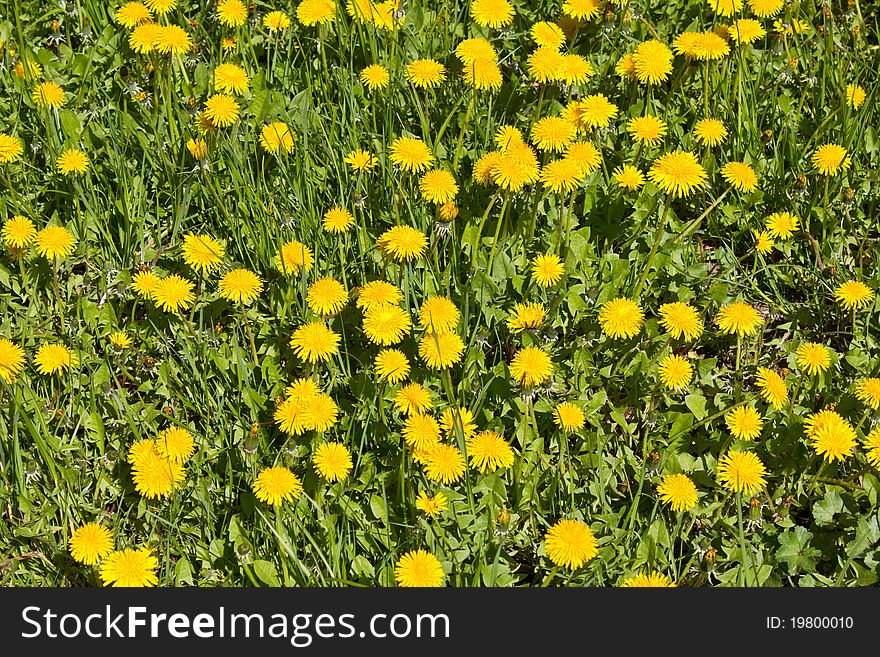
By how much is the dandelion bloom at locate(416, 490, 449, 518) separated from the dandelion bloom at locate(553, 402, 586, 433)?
0.39 metres

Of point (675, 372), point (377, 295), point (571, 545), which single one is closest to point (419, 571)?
point (571, 545)

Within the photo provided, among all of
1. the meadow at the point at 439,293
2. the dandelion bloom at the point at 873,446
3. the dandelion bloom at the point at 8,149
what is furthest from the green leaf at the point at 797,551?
the dandelion bloom at the point at 8,149

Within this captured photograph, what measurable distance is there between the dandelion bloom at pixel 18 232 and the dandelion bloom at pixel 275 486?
3.68 feet

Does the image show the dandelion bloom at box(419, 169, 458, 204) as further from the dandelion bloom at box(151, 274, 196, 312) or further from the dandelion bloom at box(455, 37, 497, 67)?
the dandelion bloom at box(151, 274, 196, 312)

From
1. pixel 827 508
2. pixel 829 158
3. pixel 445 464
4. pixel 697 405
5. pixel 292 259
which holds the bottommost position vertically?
pixel 827 508

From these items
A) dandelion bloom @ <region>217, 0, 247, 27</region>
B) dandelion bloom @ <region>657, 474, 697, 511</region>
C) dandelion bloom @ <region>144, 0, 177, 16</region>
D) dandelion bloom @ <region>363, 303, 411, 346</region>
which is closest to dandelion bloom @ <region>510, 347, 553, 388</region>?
dandelion bloom @ <region>363, 303, 411, 346</region>

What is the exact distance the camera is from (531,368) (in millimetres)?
2641

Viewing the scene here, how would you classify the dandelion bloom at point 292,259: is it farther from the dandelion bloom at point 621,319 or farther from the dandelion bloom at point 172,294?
the dandelion bloom at point 621,319

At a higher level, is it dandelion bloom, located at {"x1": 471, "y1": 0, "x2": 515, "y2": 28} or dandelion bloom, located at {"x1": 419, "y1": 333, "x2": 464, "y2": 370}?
dandelion bloom, located at {"x1": 471, "y1": 0, "x2": 515, "y2": 28}

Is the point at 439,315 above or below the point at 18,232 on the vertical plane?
below

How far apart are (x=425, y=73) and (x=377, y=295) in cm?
93

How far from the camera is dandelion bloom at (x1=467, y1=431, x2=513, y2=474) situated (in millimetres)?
2516

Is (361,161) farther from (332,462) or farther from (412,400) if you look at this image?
(332,462)

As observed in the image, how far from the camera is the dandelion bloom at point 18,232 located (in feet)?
9.44
